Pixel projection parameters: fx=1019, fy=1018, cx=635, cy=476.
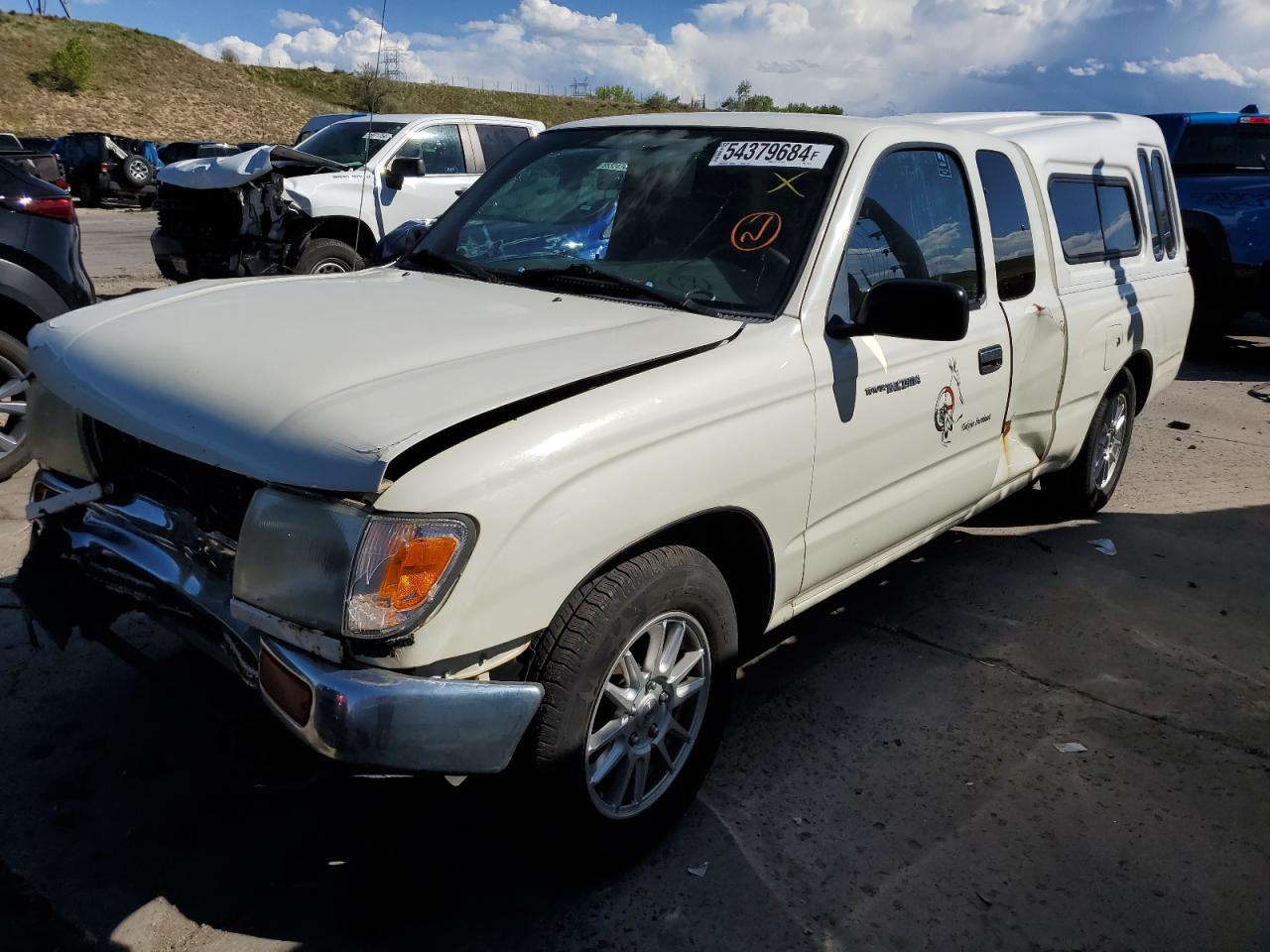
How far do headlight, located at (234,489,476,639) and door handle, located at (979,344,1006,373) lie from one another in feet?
7.42

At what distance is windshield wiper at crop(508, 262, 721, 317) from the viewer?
2.89 meters

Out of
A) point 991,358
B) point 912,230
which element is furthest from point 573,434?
point 991,358

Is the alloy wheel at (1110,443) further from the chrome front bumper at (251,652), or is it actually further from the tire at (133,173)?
the tire at (133,173)

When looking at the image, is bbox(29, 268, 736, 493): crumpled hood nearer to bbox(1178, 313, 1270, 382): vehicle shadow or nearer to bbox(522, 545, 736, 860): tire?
bbox(522, 545, 736, 860): tire

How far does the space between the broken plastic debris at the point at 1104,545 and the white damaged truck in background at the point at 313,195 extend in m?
5.29

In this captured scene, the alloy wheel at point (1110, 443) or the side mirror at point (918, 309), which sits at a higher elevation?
the side mirror at point (918, 309)

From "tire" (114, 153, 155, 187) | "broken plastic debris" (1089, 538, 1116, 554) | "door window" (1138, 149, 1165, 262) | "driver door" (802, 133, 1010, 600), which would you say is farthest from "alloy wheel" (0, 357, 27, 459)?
"tire" (114, 153, 155, 187)

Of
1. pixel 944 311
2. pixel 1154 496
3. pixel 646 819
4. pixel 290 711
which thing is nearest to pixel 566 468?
pixel 290 711

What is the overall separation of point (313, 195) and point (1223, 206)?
8.19 metres

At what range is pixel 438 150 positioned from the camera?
9867 millimetres

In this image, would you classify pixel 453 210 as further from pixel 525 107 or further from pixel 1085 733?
pixel 525 107

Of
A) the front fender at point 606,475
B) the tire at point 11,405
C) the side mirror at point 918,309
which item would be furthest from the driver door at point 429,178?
the front fender at point 606,475

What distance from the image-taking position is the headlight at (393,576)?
1.95 m

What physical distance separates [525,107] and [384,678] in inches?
3117
